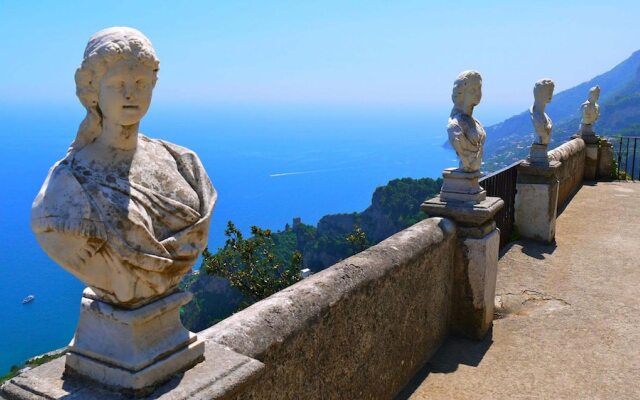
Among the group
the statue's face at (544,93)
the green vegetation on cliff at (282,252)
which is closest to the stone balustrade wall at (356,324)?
the green vegetation on cliff at (282,252)

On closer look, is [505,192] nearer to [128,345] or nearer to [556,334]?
[556,334]

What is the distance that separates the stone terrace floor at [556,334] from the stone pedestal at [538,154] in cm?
123

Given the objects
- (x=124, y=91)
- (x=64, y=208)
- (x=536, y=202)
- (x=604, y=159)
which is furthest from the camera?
(x=604, y=159)

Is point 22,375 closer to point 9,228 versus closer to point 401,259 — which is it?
point 401,259

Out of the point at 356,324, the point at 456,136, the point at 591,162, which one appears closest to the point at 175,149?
the point at 356,324

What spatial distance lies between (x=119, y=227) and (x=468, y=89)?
14.1ft

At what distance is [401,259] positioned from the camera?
4.39 metres

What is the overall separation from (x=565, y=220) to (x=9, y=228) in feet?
382

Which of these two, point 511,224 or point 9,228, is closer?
point 511,224

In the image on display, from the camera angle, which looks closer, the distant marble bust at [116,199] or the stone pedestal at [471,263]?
the distant marble bust at [116,199]

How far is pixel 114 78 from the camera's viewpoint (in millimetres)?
1954

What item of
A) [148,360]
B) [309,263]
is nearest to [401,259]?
[148,360]

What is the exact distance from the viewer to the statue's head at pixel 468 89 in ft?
18.1

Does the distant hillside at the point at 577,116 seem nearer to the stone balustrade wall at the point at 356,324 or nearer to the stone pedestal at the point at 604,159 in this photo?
the stone pedestal at the point at 604,159
